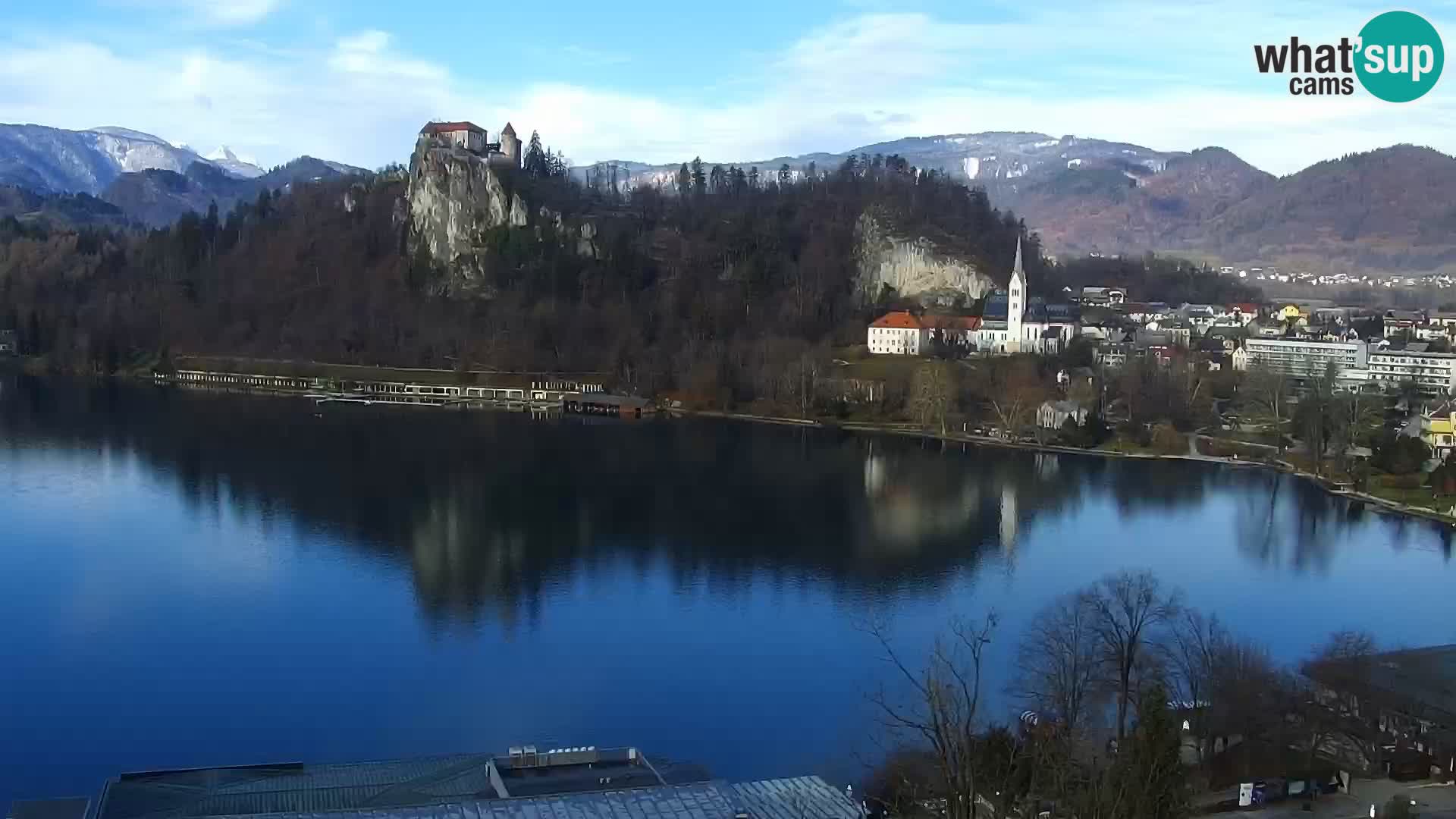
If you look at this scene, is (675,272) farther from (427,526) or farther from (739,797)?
(739,797)

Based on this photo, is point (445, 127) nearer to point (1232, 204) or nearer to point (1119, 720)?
point (1119, 720)

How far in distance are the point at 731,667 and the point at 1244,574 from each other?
443 centimetres

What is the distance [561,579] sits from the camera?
8969 millimetres

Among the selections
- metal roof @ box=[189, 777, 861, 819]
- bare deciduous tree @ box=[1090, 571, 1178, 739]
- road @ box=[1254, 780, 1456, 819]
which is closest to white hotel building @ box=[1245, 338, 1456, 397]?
bare deciduous tree @ box=[1090, 571, 1178, 739]

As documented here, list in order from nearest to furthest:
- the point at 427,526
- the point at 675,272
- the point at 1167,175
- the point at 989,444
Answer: the point at 427,526 → the point at 989,444 → the point at 675,272 → the point at 1167,175

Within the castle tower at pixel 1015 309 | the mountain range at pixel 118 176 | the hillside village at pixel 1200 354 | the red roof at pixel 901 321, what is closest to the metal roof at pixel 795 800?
the hillside village at pixel 1200 354

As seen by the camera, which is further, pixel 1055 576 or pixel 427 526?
pixel 427 526

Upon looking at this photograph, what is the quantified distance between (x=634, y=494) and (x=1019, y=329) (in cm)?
990

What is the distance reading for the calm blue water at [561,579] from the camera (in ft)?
20.3

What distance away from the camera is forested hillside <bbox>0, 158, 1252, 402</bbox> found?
21.2 meters

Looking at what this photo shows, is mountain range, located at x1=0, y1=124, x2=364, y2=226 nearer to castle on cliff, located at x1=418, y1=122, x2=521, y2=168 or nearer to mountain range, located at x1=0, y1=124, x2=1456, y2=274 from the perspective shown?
mountain range, located at x1=0, y1=124, x2=1456, y2=274

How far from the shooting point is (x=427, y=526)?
10508mm

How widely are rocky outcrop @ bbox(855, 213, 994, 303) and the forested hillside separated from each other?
0.86 feet

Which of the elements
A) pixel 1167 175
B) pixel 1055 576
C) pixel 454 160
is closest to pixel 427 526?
pixel 1055 576
